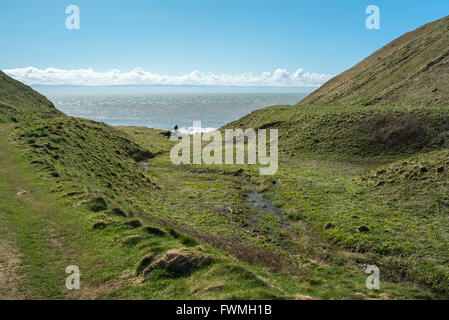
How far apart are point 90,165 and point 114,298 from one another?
25.5 m

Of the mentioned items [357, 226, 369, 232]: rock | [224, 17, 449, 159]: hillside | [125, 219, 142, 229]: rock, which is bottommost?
[357, 226, 369, 232]: rock

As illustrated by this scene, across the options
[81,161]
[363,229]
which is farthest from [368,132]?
[81,161]

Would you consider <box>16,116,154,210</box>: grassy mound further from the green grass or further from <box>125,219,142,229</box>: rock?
<box>125,219,142,229</box>: rock

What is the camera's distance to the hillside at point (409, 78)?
185ft

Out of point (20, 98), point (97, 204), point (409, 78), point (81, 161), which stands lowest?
point (97, 204)

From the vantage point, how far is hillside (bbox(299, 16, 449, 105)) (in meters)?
56.4

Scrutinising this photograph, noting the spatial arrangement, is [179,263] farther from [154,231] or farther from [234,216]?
[234,216]

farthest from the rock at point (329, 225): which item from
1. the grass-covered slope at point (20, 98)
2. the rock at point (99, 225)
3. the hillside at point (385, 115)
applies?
the grass-covered slope at point (20, 98)

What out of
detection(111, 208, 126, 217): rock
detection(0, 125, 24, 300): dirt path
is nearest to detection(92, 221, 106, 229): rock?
detection(111, 208, 126, 217): rock

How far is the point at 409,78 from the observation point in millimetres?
64375

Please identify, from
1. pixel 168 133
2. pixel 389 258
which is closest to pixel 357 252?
pixel 389 258

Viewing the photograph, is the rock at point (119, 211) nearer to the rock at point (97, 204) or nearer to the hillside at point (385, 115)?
the rock at point (97, 204)

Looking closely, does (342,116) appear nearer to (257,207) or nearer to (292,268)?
(257,207)

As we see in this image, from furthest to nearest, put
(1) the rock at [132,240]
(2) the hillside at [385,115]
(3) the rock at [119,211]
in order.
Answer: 1. (2) the hillside at [385,115]
2. (3) the rock at [119,211]
3. (1) the rock at [132,240]
